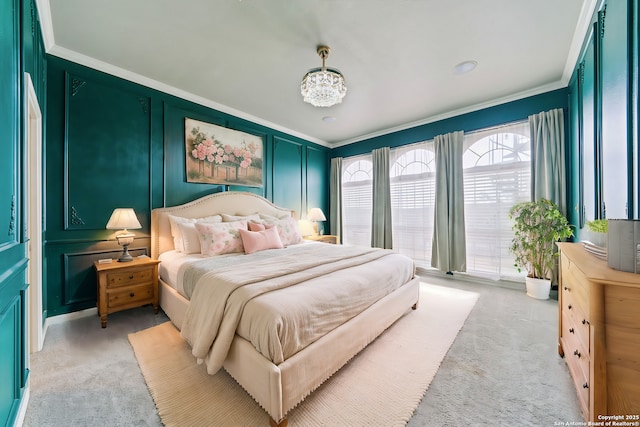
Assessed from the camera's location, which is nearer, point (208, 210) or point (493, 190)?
point (208, 210)

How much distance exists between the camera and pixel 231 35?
2.24 meters

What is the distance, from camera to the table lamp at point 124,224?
2500mm

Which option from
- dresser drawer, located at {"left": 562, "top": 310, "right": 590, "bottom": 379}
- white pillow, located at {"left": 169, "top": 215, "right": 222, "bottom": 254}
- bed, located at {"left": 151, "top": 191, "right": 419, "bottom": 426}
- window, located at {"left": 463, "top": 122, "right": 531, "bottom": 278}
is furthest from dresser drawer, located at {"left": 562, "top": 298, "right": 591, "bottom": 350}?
white pillow, located at {"left": 169, "top": 215, "right": 222, "bottom": 254}

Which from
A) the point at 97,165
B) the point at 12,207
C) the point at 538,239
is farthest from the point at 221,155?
the point at 538,239

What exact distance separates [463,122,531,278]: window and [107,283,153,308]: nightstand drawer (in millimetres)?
4444

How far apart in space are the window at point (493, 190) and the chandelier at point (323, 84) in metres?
2.72

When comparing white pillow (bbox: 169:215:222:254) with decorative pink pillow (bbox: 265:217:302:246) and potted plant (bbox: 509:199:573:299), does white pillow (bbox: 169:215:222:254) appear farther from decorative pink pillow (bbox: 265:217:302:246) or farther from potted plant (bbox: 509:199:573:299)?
potted plant (bbox: 509:199:573:299)

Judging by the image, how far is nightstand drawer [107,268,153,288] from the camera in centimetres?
240

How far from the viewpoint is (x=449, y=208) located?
397 cm

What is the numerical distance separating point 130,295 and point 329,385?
7.39 feet

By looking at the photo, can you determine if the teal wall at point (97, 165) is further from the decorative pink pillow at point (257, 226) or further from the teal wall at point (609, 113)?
the teal wall at point (609, 113)

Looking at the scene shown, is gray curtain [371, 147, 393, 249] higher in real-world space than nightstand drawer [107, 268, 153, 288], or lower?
higher

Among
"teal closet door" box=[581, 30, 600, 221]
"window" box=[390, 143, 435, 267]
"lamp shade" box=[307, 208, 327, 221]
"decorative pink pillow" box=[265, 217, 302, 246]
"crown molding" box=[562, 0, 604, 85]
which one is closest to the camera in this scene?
"crown molding" box=[562, 0, 604, 85]

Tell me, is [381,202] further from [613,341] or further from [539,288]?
[613,341]
